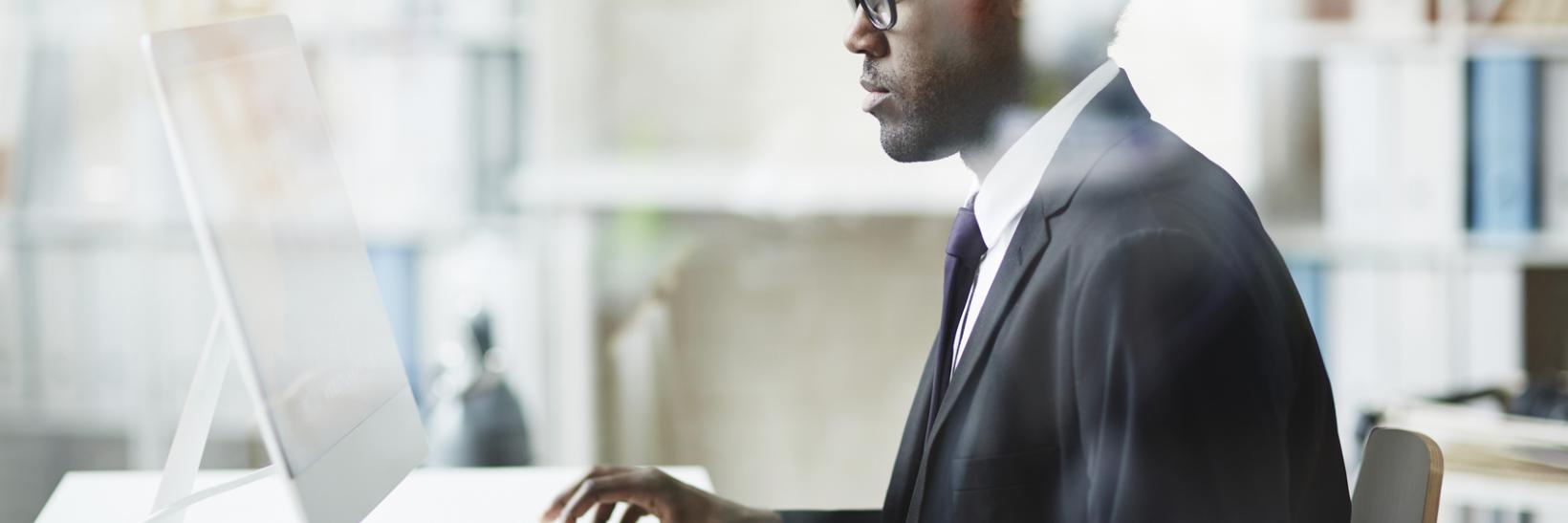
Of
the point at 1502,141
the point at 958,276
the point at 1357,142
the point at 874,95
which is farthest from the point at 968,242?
the point at 1502,141

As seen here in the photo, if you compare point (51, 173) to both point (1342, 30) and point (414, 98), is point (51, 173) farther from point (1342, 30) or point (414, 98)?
point (1342, 30)


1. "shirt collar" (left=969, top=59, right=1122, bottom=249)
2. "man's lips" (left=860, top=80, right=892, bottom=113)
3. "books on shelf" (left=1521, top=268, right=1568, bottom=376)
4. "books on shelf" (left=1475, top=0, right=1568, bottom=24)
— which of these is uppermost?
"books on shelf" (left=1475, top=0, right=1568, bottom=24)

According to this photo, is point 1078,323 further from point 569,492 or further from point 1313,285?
point 1313,285

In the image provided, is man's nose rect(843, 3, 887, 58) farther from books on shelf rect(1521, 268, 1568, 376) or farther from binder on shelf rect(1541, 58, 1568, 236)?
books on shelf rect(1521, 268, 1568, 376)

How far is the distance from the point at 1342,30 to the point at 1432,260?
1.14ft

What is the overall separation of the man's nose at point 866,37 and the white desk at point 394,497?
35 centimetres

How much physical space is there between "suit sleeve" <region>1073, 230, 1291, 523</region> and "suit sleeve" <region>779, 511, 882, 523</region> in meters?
0.36

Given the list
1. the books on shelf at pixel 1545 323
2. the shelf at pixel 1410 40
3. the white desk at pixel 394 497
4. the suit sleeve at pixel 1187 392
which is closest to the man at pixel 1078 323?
the suit sleeve at pixel 1187 392

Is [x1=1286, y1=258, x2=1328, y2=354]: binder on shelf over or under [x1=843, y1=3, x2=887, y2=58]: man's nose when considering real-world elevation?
under

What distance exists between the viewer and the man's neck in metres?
0.84

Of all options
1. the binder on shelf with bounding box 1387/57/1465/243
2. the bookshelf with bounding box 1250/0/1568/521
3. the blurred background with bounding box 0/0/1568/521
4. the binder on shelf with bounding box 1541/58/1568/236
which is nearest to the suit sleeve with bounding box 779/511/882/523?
the blurred background with bounding box 0/0/1568/521

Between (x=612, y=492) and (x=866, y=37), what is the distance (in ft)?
1.20

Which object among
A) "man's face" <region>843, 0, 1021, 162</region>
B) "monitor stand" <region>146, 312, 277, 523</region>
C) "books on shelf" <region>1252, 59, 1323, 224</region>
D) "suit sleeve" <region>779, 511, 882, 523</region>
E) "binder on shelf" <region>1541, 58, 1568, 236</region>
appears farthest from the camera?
"books on shelf" <region>1252, 59, 1323, 224</region>

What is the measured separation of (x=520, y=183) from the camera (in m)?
1.87
